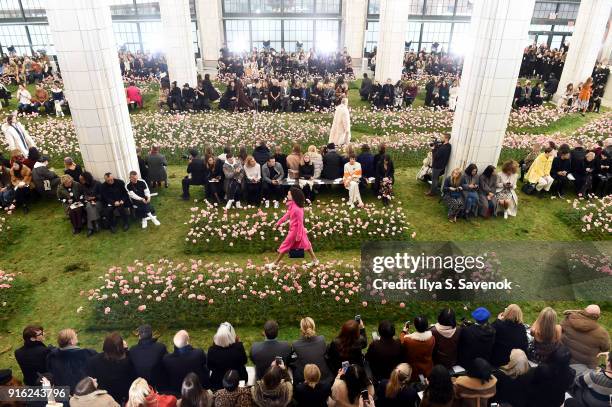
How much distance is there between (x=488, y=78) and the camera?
34.0 feet

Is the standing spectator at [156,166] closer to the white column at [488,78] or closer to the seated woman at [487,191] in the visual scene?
the white column at [488,78]

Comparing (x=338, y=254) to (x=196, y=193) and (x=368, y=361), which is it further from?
(x=196, y=193)

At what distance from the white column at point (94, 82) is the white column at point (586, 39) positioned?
20.9 meters

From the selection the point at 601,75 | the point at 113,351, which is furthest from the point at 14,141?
the point at 601,75

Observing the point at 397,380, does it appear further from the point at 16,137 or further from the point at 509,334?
the point at 16,137

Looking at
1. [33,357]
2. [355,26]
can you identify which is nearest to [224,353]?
[33,357]

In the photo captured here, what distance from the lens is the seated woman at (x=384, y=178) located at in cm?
1114

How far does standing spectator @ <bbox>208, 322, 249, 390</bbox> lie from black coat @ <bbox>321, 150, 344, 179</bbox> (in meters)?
6.68

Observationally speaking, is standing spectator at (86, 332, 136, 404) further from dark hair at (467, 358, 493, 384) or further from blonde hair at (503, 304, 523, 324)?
blonde hair at (503, 304, 523, 324)

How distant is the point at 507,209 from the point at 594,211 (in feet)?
7.35

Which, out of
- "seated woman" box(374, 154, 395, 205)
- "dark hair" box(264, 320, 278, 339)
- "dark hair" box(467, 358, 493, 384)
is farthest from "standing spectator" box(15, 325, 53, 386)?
"seated woman" box(374, 154, 395, 205)

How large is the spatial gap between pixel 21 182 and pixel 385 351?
1036 centimetres

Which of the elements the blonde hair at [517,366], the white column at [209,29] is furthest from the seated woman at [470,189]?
the white column at [209,29]

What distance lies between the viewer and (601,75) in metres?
22.2
